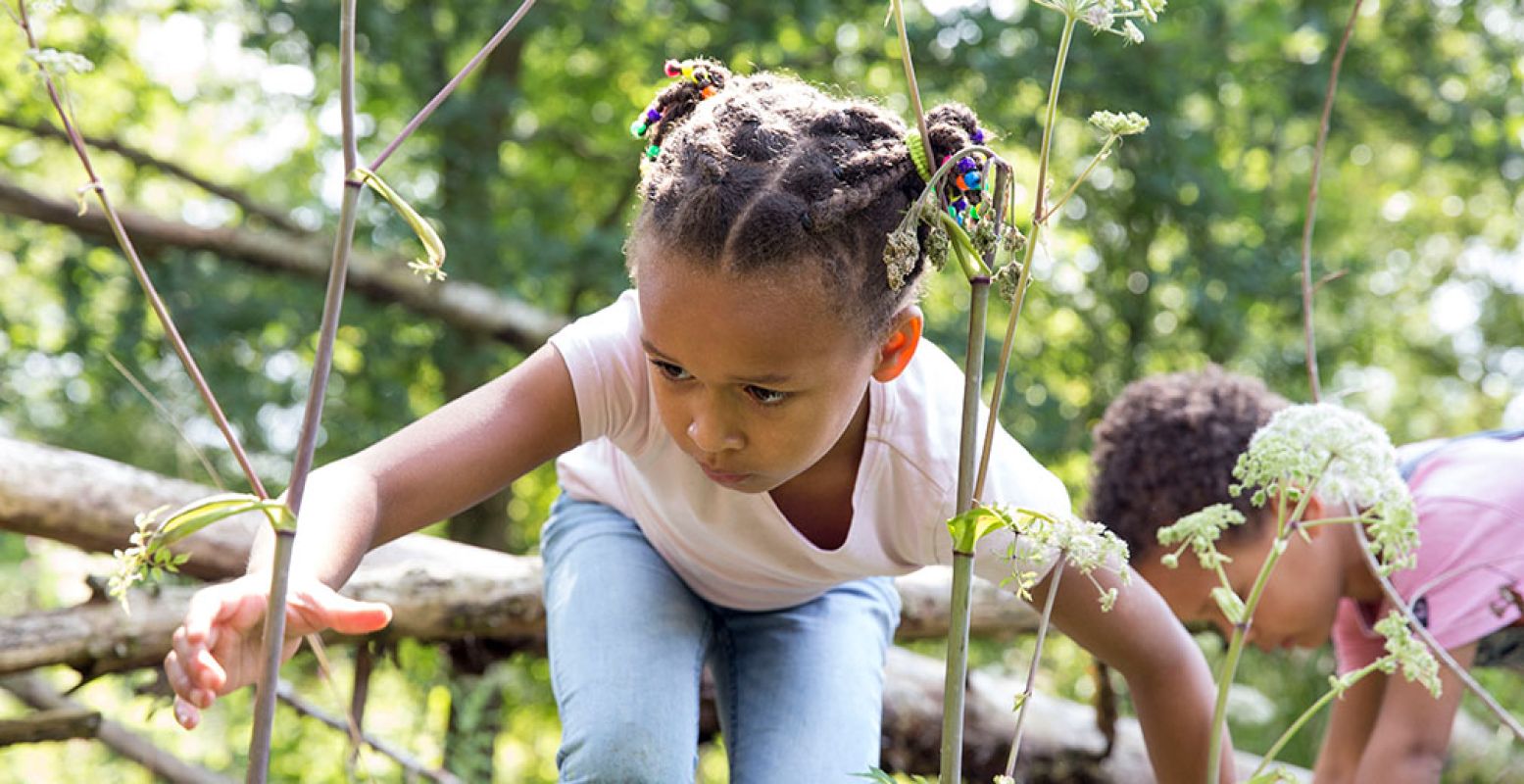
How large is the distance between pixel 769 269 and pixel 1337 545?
190 cm

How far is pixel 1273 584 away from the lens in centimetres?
305

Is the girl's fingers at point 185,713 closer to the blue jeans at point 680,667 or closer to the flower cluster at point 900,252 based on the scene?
the flower cluster at point 900,252

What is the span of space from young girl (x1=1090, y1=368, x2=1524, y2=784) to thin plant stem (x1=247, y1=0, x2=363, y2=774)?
220 centimetres

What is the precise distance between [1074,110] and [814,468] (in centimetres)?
390

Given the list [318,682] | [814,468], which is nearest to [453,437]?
[814,468]

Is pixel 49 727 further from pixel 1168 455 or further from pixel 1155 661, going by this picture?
pixel 1168 455

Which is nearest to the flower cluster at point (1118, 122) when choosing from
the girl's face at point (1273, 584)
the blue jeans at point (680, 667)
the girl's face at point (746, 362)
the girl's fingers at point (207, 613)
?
the girl's face at point (746, 362)

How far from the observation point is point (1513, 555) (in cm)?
290

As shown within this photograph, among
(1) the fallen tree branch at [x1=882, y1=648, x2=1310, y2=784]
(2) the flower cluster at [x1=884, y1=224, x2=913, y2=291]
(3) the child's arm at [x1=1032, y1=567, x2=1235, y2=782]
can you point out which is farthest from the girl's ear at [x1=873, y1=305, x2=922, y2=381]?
(1) the fallen tree branch at [x1=882, y1=648, x2=1310, y2=784]

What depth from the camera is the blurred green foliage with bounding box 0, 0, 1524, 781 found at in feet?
18.2

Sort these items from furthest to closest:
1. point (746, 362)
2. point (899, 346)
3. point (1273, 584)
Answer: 1. point (1273, 584)
2. point (899, 346)
3. point (746, 362)

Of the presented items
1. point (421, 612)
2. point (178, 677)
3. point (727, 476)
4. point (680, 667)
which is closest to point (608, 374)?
point (727, 476)

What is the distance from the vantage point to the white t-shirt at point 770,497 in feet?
7.09

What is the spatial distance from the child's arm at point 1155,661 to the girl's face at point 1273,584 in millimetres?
706
